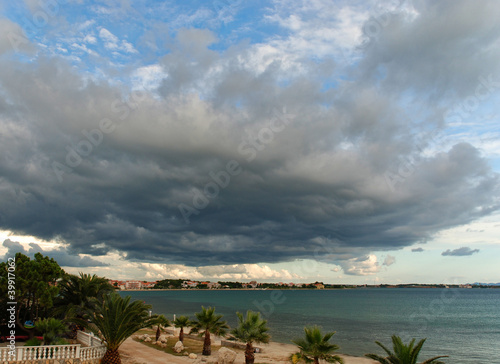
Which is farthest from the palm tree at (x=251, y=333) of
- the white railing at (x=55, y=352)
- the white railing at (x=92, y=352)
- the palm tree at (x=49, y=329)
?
the palm tree at (x=49, y=329)

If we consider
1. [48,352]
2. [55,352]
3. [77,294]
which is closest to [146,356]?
[77,294]

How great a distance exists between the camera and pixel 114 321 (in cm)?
2131

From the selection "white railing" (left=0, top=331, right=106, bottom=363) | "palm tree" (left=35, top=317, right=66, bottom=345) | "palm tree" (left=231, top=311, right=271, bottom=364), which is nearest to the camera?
"white railing" (left=0, top=331, right=106, bottom=363)

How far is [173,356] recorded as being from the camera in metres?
29.6

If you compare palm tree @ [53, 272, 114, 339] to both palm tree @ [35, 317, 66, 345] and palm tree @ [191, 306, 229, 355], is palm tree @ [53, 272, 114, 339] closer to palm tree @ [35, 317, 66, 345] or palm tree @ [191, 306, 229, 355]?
palm tree @ [35, 317, 66, 345]

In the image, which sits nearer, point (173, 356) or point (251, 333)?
point (251, 333)

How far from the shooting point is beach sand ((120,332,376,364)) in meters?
26.8

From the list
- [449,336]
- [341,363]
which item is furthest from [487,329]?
[341,363]

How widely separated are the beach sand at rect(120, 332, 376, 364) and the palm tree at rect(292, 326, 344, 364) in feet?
26.3

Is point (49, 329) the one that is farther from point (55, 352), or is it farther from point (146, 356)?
point (146, 356)

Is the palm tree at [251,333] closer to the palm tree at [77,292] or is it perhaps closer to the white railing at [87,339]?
the white railing at [87,339]

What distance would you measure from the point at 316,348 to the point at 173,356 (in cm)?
1526

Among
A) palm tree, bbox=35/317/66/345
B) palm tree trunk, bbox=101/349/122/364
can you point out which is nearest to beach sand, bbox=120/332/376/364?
palm tree trunk, bbox=101/349/122/364

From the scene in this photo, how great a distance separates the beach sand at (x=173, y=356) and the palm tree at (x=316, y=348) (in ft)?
26.3
